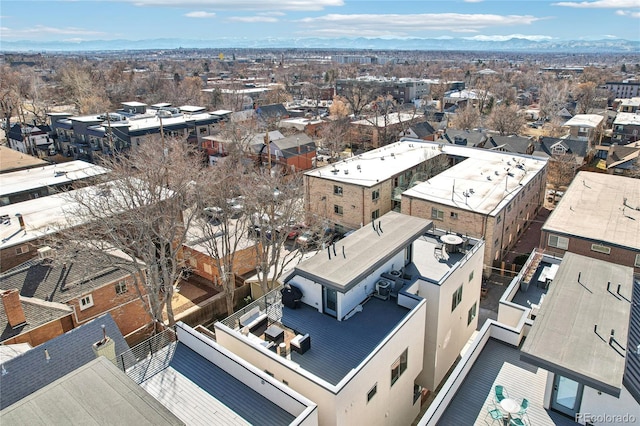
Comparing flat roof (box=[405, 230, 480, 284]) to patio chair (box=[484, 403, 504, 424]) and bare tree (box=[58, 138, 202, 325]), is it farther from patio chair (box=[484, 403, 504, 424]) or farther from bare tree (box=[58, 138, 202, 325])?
bare tree (box=[58, 138, 202, 325])

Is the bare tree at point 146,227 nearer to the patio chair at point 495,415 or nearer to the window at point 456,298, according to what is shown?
the window at point 456,298

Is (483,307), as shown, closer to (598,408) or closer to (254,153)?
(598,408)

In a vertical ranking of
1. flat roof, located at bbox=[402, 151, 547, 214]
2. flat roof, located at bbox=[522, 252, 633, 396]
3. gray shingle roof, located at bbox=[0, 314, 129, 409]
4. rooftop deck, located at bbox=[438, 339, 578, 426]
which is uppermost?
flat roof, located at bbox=[522, 252, 633, 396]

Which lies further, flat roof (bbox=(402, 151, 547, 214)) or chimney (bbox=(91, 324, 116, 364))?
flat roof (bbox=(402, 151, 547, 214))

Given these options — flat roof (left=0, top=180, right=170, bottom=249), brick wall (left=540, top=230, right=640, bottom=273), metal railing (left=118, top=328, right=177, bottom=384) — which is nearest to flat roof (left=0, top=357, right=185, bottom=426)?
metal railing (left=118, top=328, right=177, bottom=384)

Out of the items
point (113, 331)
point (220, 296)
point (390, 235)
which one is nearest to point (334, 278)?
point (390, 235)

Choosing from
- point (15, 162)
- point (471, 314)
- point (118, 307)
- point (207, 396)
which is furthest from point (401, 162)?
point (15, 162)
